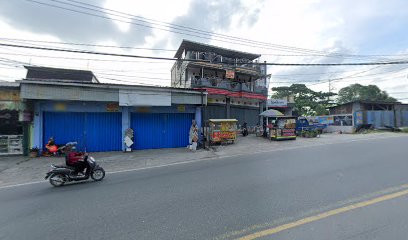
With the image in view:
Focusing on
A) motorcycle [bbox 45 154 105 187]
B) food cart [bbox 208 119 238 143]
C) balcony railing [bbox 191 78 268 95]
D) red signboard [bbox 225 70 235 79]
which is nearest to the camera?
motorcycle [bbox 45 154 105 187]

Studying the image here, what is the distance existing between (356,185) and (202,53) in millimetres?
19706

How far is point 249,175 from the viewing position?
6.01 m

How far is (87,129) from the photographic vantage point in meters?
12.3

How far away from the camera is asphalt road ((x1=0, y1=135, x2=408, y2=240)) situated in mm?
2990

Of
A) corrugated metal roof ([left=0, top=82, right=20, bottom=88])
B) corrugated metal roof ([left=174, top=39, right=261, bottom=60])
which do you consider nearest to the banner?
corrugated metal roof ([left=174, top=39, right=261, bottom=60])

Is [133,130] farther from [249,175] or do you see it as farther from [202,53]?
[202,53]

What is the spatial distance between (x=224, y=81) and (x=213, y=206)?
1782cm

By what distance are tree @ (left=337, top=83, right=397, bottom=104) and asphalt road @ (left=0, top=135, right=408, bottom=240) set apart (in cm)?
5324

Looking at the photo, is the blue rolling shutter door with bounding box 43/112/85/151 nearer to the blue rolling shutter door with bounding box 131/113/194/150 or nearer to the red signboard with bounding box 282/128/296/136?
the blue rolling shutter door with bounding box 131/113/194/150

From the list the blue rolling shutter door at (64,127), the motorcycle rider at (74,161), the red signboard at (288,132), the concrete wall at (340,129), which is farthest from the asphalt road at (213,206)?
the concrete wall at (340,129)

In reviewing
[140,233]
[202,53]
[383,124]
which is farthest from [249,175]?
[383,124]

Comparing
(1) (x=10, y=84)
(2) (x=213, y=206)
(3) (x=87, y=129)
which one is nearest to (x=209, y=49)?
(3) (x=87, y=129)

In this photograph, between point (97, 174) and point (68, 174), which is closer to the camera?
point (68, 174)

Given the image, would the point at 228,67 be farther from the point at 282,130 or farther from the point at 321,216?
the point at 321,216
